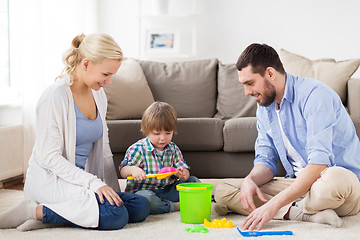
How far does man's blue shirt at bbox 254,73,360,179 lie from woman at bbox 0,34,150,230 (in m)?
0.67

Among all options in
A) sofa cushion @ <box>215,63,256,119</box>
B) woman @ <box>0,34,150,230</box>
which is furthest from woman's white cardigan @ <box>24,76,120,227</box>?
sofa cushion @ <box>215,63,256,119</box>

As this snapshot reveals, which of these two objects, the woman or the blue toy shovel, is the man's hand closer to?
the blue toy shovel

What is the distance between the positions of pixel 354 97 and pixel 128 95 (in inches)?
61.9

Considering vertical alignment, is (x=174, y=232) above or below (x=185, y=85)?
below

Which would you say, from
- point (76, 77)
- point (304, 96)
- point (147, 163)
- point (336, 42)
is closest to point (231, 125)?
point (147, 163)

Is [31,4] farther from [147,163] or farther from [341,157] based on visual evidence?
[341,157]

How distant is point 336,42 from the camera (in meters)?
4.56

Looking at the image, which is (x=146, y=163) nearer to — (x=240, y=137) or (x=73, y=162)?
(x=73, y=162)

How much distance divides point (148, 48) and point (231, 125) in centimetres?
193

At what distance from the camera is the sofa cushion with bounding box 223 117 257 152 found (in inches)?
119

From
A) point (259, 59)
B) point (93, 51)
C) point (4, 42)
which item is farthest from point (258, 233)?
point (4, 42)

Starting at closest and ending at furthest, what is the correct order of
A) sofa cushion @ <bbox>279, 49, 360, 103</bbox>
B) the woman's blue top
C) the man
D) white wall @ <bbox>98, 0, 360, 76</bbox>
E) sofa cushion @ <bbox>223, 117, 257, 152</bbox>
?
1. the man
2. the woman's blue top
3. sofa cushion @ <bbox>223, 117, 257, 152</bbox>
4. sofa cushion @ <bbox>279, 49, 360, 103</bbox>
5. white wall @ <bbox>98, 0, 360, 76</bbox>

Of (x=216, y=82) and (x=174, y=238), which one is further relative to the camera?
(x=216, y=82)

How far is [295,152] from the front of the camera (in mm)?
2270
